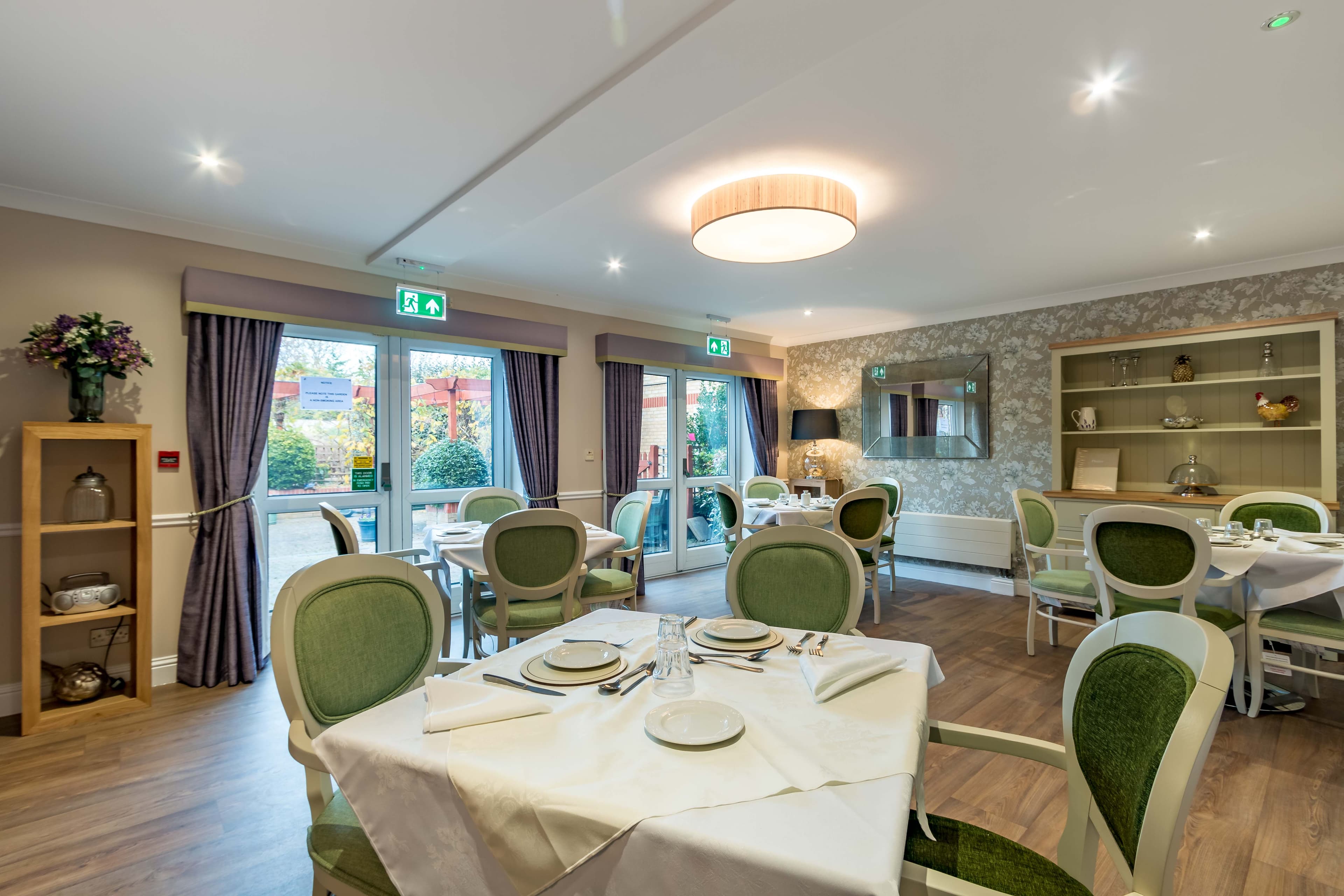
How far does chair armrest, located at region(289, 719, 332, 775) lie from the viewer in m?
1.36

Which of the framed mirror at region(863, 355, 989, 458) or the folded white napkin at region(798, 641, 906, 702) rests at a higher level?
the framed mirror at region(863, 355, 989, 458)

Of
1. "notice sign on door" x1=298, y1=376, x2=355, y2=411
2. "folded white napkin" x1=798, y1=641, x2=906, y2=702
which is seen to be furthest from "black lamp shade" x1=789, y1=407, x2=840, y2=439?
"folded white napkin" x1=798, y1=641, x2=906, y2=702

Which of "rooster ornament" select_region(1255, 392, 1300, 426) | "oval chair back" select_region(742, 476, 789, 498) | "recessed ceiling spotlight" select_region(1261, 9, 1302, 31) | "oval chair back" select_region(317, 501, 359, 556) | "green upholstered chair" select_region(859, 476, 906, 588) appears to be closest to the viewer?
"recessed ceiling spotlight" select_region(1261, 9, 1302, 31)

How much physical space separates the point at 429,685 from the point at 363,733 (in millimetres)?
147

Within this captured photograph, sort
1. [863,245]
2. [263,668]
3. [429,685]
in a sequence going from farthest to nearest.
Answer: [863,245]
[263,668]
[429,685]

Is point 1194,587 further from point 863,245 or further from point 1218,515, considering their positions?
point 863,245

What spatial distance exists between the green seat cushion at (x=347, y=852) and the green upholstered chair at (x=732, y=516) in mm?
3726

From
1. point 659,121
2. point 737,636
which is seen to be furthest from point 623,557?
point 659,121

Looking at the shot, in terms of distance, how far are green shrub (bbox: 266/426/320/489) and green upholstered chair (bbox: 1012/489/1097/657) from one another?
4.70m

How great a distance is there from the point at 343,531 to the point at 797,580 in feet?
7.98

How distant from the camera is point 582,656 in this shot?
1.53 meters

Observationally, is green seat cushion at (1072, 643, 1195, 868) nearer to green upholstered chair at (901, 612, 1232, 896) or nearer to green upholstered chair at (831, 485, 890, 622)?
green upholstered chair at (901, 612, 1232, 896)

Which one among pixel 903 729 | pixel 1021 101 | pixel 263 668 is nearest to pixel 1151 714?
pixel 903 729

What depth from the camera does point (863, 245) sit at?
416 cm
